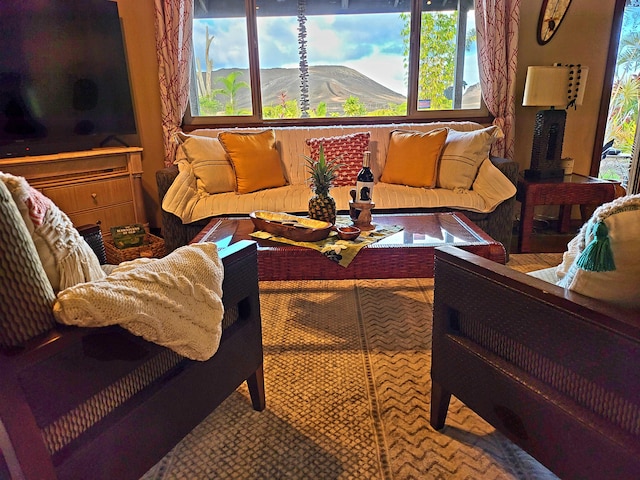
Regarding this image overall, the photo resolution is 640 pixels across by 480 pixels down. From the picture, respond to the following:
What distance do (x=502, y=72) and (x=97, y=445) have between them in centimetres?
343

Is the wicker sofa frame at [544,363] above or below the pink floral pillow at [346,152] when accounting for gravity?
below

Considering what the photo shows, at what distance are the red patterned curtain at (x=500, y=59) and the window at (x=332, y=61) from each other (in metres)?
0.18

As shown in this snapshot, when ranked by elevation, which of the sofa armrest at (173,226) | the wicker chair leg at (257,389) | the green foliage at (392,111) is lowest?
the wicker chair leg at (257,389)

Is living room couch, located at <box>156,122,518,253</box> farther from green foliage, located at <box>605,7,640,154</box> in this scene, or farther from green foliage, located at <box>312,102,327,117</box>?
green foliage, located at <box>605,7,640,154</box>

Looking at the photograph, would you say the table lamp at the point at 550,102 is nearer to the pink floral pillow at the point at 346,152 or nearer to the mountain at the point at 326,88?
the mountain at the point at 326,88

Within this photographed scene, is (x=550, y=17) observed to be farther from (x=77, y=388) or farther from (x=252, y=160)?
(x=77, y=388)

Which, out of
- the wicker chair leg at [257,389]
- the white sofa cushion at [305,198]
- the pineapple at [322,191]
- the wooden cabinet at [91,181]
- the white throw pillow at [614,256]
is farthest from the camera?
the wooden cabinet at [91,181]

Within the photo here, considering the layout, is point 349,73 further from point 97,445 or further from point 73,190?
point 97,445

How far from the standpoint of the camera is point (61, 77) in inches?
112

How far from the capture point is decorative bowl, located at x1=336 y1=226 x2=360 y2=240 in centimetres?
175

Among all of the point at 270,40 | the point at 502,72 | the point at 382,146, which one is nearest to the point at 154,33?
the point at 270,40

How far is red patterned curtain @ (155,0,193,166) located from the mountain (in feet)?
1.08

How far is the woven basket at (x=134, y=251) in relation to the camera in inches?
107

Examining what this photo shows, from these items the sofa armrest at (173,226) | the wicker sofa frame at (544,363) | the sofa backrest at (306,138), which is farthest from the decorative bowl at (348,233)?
the sofa backrest at (306,138)
